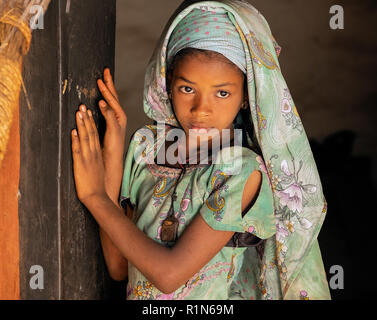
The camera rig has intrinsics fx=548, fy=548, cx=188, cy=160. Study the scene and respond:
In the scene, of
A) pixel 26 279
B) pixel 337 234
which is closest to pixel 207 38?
pixel 26 279

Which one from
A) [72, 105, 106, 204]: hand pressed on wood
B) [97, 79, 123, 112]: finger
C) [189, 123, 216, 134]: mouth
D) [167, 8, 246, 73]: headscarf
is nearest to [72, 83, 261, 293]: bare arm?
[72, 105, 106, 204]: hand pressed on wood

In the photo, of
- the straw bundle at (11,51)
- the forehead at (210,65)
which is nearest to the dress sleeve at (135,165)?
the forehead at (210,65)

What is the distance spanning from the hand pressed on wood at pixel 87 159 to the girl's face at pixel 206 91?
0.27 meters

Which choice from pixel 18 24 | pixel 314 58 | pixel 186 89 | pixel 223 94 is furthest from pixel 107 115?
pixel 314 58

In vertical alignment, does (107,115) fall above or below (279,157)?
above

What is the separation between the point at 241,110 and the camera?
1.74 meters

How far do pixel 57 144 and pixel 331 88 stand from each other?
7.67 ft

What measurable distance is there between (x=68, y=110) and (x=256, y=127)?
0.53 metres

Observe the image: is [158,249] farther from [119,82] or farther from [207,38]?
[119,82]

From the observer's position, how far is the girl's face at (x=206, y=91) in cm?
154

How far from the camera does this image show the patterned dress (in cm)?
154

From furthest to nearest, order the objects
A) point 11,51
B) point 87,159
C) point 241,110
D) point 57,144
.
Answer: point 241,110 → point 87,159 → point 57,144 → point 11,51

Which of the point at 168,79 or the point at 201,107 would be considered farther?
the point at 168,79

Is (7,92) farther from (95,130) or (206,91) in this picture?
(206,91)
